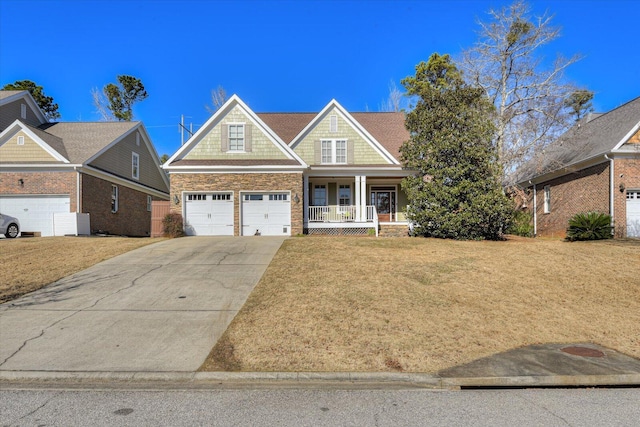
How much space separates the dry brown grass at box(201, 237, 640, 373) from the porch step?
21.9ft

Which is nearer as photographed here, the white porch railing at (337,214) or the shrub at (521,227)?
the white porch railing at (337,214)

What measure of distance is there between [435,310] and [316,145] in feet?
51.6

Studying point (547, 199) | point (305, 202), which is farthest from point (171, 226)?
point (547, 199)

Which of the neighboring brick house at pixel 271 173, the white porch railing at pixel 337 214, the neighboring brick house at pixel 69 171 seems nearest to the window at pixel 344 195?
the neighboring brick house at pixel 271 173

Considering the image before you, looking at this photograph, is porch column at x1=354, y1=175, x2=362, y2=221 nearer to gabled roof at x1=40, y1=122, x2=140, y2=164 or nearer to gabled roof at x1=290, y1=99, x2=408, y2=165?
gabled roof at x1=290, y1=99, x2=408, y2=165

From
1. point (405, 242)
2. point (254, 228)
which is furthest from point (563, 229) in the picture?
point (254, 228)

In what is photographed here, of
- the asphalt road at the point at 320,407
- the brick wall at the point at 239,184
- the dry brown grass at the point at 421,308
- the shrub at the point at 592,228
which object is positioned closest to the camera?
the asphalt road at the point at 320,407

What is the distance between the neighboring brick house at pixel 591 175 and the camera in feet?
60.4

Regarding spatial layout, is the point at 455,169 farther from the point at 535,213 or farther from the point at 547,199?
the point at 535,213

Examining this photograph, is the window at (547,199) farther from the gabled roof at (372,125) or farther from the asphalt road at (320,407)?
the asphalt road at (320,407)

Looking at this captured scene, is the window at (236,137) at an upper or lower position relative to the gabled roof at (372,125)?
lower

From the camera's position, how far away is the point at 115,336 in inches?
263

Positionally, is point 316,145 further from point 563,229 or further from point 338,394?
point 338,394

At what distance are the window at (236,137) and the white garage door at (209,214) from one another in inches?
97.1
